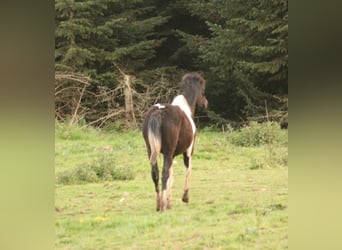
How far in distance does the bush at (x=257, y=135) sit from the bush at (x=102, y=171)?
1.11 feet

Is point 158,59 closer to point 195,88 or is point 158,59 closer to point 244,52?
point 195,88

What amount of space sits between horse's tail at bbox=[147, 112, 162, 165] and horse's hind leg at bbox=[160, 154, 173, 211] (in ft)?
0.14

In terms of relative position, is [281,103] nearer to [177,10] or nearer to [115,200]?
[177,10]

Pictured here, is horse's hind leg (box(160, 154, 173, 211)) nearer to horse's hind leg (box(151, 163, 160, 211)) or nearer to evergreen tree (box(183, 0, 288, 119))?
horse's hind leg (box(151, 163, 160, 211))

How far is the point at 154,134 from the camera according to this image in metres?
1.32

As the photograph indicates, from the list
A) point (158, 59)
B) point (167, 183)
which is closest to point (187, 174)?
point (167, 183)

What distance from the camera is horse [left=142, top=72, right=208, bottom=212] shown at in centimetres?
129

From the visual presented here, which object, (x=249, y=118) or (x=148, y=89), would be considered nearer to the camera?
(x=249, y=118)

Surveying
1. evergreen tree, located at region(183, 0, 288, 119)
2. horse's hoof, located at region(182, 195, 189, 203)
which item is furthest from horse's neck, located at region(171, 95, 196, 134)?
horse's hoof, located at region(182, 195, 189, 203)
